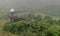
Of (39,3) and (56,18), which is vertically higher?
(39,3)

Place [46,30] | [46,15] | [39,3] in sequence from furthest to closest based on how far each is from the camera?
[39,3] < [46,15] < [46,30]

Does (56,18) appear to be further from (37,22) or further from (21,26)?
(21,26)

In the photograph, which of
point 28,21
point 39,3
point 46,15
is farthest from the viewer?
point 39,3

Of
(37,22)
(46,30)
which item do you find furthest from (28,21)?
(46,30)

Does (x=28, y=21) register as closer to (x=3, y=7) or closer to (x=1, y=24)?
(x=1, y=24)

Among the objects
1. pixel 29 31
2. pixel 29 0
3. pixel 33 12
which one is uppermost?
pixel 29 0

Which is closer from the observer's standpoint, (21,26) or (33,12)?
(21,26)

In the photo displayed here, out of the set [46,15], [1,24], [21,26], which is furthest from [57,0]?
[1,24]
